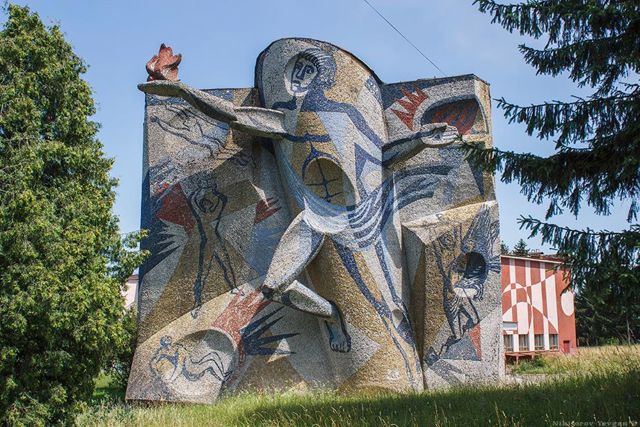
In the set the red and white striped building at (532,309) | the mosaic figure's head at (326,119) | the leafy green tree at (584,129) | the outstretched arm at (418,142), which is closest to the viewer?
the leafy green tree at (584,129)

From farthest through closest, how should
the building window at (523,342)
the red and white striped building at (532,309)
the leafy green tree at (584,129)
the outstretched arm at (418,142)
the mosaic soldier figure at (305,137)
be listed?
the building window at (523,342)
the red and white striped building at (532,309)
the outstretched arm at (418,142)
the mosaic soldier figure at (305,137)
the leafy green tree at (584,129)

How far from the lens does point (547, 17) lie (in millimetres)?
7953

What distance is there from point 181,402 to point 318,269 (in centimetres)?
360

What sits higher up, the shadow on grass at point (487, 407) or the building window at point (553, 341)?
the shadow on grass at point (487, 407)

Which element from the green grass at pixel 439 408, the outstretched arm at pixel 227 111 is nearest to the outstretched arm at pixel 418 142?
the outstretched arm at pixel 227 111

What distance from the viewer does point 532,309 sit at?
2666cm

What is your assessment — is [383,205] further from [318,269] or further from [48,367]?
[48,367]

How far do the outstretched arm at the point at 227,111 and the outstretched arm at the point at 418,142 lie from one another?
2.16 metres

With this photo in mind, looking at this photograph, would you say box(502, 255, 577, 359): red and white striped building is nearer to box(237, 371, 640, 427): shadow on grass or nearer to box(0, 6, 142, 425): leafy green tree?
box(237, 371, 640, 427): shadow on grass

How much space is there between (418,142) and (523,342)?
1561 cm

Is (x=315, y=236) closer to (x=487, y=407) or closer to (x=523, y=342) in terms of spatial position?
(x=487, y=407)

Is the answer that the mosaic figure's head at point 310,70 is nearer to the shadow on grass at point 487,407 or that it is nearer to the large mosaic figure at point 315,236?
the large mosaic figure at point 315,236

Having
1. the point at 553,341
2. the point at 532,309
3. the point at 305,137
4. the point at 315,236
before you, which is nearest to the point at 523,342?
the point at 532,309

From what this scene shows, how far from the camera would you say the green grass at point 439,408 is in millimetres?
7930
